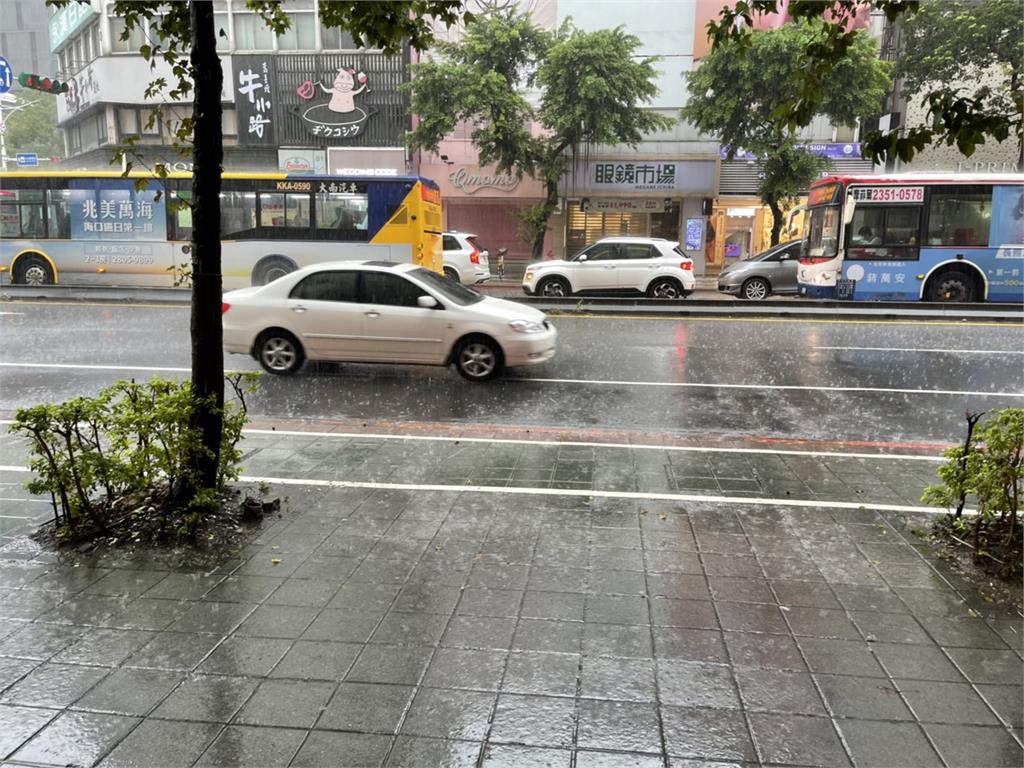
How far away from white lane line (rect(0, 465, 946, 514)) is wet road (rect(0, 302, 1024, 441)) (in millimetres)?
2238

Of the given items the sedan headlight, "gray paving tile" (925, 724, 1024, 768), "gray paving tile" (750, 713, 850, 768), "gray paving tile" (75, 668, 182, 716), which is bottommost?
"gray paving tile" (75, 668, 182, 716)

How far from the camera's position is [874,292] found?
59.2ft

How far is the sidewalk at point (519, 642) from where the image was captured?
8.86 feet

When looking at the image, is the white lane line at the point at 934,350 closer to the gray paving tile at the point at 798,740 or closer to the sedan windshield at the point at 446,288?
the sedan windshield at the point at 446,288

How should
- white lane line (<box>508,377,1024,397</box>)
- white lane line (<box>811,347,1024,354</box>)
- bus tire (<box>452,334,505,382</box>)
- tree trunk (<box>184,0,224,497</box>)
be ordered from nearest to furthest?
tree trunk (<box>184,0,224,497</box>) < white lane line (<box>508,377,1024,397</box>) < bus tire (<box>452,334,505,382</box>) < white lane line (<box>811,347,1024,354</box>)

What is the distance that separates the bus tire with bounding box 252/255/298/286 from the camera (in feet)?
61.0

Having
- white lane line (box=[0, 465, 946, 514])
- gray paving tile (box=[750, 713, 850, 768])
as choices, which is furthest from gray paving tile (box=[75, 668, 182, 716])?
white lane line (box=[0, 465, 946, 514])

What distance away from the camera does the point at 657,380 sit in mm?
10102

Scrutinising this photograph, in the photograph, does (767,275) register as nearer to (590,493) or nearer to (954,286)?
(954,286)

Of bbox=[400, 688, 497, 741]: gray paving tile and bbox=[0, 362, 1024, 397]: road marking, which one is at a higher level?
bbox=[0, 362, 1024, 397]: road marking

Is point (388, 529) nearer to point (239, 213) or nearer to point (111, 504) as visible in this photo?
point (111, 504)

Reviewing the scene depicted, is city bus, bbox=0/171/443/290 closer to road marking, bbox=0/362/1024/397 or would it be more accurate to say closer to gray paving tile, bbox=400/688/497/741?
road marking, bbox=0/362/1024/397

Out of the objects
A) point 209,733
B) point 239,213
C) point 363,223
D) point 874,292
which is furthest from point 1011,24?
point 209,733

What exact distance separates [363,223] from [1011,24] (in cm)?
2013
